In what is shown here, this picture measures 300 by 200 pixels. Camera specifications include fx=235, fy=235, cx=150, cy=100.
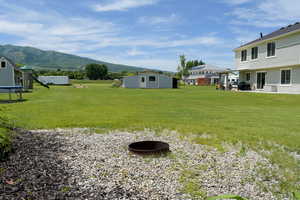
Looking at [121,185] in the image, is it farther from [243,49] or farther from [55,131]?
[243,49]

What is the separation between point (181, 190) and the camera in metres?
2.95

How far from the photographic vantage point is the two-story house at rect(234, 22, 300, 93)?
19703 millimetres

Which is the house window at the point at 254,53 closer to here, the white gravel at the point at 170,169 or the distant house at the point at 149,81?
the distant house at the point at 149,81

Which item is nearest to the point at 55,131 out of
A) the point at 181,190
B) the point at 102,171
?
the point at 102,171

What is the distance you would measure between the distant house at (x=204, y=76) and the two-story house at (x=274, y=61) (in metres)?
30.8

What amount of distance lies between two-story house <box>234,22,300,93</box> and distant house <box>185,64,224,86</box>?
3084 centimetres

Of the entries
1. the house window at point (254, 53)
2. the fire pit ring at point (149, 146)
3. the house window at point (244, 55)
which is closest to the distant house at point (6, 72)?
the fire pit ring at point (149, 146)

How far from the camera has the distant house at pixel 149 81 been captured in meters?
42.5

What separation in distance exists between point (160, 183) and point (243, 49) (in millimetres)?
26948

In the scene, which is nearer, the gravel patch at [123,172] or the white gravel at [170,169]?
the gravel patch at [123,172]

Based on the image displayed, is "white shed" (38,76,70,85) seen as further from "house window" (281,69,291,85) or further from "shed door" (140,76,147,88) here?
"house window" (281,69,291,85)

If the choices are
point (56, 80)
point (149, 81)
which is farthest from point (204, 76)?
point (56, 80)

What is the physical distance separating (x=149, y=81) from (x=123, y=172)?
129ft

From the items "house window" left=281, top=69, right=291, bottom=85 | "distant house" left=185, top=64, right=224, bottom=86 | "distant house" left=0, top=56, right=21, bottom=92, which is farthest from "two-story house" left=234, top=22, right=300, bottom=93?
"distant house" left=185, top=64, right=224, bottom=86
